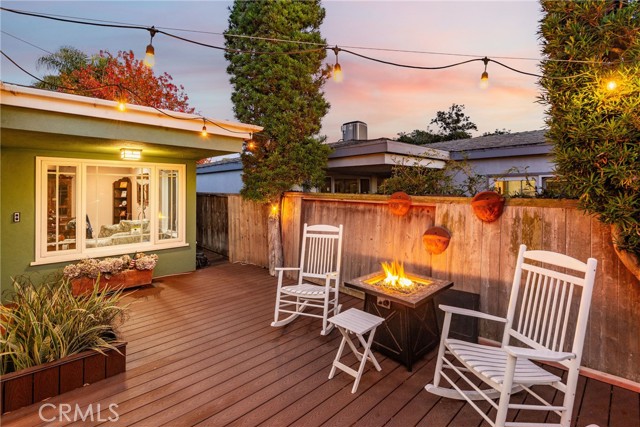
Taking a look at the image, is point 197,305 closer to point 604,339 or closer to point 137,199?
point 137,199

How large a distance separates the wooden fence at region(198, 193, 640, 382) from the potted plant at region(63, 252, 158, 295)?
291 centimetres

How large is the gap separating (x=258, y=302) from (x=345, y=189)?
568cm

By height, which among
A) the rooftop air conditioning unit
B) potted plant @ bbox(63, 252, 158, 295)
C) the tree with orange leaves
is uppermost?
the tree with orange leaves

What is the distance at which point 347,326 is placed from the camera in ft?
8.59

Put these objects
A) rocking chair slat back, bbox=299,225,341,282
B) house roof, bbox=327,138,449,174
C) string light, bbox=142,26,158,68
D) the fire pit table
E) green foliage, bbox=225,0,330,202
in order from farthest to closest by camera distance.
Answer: house roof, bbox=327,138,449,174 → green foliage, bbox=225,0,330,202 → rocking chair slat back, bbox=299,225,341,282 → the fire pit table → string light, bbox=142,26,158,68

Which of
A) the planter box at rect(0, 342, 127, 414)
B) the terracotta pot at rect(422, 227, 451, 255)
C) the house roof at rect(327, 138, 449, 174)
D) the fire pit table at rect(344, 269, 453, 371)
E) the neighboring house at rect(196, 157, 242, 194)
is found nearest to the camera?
the planter box at rect(0, 342, 127, 414)

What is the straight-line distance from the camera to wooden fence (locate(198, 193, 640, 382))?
8.31 ft

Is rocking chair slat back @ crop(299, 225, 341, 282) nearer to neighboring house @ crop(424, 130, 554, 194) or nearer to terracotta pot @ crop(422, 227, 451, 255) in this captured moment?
terracotta pot @ crop(422, 227, 451, 255)

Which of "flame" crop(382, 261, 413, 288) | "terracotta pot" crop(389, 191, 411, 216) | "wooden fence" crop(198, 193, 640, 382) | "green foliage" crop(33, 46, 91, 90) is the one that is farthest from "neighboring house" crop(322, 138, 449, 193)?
"green foliage" crop(33, 46, 91, 90)

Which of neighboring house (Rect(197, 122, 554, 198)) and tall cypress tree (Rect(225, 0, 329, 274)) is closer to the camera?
tall cypress tree (Rect(225, 0, 329, 274))

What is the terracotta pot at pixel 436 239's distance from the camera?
358cm

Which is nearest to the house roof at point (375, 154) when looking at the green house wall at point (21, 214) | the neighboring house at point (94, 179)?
the neighboring house at point (94, 179)

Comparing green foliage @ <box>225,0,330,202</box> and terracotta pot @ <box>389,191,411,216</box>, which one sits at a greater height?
green foliage @ <box>225,0,330,202</box>

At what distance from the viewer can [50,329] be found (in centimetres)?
247
